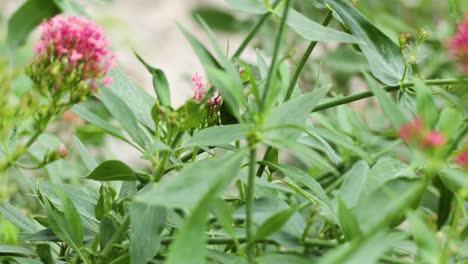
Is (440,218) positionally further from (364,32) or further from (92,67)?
(92,67)

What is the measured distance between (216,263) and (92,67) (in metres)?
0.17

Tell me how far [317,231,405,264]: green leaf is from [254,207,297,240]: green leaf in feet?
0.24

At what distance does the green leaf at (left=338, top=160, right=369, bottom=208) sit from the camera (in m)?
0.51

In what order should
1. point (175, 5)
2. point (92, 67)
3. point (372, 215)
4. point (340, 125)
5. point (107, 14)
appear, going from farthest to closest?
point (175, 5), point (107, 14), point (340, 125), point (92, 67), point (372, 215)

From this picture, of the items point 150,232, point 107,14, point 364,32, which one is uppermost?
point 107,14

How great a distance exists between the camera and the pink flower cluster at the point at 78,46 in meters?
0.52

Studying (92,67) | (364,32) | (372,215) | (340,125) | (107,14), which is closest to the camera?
(372,215)

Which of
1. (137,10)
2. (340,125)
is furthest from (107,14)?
(340,125)

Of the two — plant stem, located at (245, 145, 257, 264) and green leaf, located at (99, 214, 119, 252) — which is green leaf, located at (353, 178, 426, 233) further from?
green leaf, located at (99, 214, 119, 252)

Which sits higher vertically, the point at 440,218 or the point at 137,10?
the point at 137,10

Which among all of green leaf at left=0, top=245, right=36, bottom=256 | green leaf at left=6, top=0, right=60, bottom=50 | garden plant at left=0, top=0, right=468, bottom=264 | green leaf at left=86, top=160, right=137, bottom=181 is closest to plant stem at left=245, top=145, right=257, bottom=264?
garden plant at left=0, top=0, right=468, bottom=264

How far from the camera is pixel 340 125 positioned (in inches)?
36.1

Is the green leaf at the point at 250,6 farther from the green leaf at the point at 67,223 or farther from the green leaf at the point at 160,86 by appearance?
the green leaf at the point at 67,223

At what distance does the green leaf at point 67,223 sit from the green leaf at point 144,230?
7 cm
